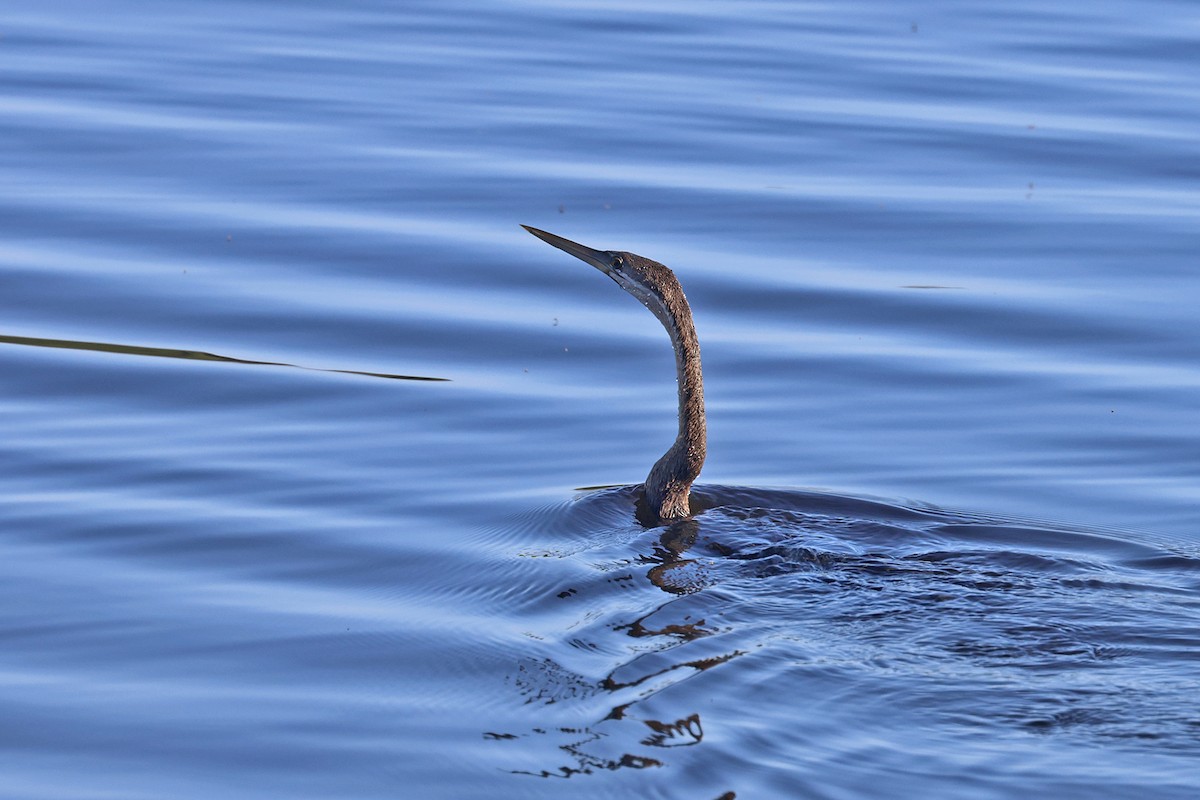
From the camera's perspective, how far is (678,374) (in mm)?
7859

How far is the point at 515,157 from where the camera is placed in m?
13.4

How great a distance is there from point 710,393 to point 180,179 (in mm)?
5101

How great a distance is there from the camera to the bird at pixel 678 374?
7.52 m

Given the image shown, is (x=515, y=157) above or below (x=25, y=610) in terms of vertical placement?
above

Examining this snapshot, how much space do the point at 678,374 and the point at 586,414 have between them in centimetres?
111

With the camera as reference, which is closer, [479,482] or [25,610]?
[25,610]

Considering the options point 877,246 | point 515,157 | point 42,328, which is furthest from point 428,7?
point 42,328

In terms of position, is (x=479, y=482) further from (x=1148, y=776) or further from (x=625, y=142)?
(x=625, y=142)

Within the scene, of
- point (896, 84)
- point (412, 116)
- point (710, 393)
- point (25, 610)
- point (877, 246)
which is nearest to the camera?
point (25, 610)

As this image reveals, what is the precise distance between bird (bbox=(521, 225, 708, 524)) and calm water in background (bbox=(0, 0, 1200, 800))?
0.21 metres

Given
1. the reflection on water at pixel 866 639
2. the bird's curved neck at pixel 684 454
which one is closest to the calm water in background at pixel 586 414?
the reflection on water at pixel 866 639

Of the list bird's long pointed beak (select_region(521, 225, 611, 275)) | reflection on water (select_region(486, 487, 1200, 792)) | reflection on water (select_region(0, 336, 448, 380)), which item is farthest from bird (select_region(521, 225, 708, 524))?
reflection on water (select_region(0, 336, 448, 380))

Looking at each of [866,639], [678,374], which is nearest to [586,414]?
[678,374]

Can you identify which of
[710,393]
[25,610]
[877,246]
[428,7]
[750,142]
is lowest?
[25,610]
